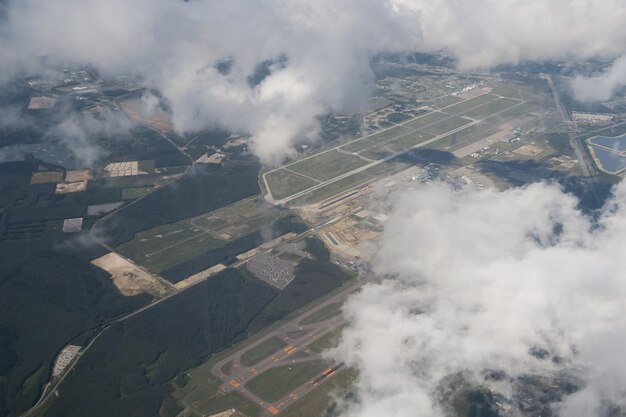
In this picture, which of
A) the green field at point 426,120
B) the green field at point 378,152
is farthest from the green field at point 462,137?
the green field at point 378,152

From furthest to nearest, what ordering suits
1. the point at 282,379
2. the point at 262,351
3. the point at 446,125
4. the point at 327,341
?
the point at 446,125
the point at 327,341
the point at 262,351
the point at 282,379

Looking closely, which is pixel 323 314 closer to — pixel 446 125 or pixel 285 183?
pixel 285 183

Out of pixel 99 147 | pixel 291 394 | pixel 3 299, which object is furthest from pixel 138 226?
pixel 291 394

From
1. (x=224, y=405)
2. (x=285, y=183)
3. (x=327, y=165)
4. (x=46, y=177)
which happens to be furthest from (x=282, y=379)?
(x=46, y=177)

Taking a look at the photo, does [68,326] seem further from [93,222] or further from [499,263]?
[499,263]

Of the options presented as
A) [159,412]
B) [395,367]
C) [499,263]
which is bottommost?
[159,412]

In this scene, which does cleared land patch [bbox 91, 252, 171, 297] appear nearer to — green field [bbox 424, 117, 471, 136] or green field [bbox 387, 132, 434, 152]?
green field [bbox 387, 132, 434, 152]
